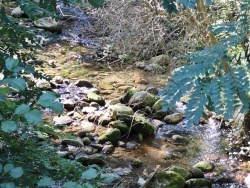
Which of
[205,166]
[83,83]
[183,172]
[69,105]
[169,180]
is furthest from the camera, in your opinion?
[83,83]

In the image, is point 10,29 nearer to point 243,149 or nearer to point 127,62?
point 243,149

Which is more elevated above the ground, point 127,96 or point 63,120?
point 127,96

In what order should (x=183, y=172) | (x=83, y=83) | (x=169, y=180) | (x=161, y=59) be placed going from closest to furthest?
1. (x=169, y=180)
2. (x=183, y=172)
3. (x=83, y=83)
4. (x=161, y=59)

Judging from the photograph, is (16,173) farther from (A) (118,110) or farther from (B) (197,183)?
(A) (118,110)

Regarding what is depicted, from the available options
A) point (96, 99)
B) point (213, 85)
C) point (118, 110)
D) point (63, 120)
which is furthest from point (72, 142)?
point (213, 85)

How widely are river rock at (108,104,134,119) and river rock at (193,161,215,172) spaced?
3.61ft

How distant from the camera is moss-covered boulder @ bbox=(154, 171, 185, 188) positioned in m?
3.31

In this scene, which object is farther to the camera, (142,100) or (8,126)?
(142,100)

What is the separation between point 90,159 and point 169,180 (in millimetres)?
729

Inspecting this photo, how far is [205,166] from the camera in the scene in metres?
3.64

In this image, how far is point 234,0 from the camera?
382cm

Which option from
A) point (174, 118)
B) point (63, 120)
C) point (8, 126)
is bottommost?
point (63, 120)

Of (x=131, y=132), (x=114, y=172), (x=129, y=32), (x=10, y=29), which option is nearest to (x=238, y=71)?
(x=10, y=29)

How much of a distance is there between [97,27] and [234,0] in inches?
130
